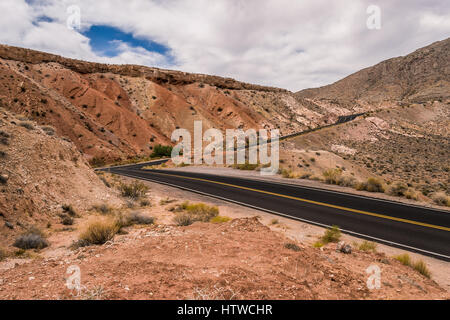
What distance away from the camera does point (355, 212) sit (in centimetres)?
1073

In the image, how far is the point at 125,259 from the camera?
16.6 feet

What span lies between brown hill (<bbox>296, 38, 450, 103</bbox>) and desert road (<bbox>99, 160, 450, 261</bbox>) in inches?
3819

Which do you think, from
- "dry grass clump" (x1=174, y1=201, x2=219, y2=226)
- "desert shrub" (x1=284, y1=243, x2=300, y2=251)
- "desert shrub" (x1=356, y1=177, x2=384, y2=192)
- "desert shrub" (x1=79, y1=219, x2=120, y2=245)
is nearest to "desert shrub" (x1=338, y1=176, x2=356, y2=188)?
"desert shrub" (x1=356, y1=177, x2=384, y2=192)

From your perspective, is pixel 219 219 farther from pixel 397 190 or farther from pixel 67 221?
pixel 397 190

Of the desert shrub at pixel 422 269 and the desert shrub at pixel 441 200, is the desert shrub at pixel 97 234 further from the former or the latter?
the desert shrub at pixel 441 200

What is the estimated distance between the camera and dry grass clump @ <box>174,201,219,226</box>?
850 cm

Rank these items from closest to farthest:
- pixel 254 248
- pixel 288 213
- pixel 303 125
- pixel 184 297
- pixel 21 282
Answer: pixel 184 297, pixel 21 282, pixel 254 248, pixel 288 213, pixel 303 125

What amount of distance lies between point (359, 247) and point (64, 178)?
11.5 metres

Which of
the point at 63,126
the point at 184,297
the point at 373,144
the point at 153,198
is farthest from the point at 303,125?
the point at 184,297

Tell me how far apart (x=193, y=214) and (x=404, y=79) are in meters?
150

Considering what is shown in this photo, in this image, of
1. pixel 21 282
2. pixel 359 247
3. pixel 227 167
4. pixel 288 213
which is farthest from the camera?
pixel 227 167

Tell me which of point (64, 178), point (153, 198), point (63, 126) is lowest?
point (153, 198)

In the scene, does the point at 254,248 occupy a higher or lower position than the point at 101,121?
lower
